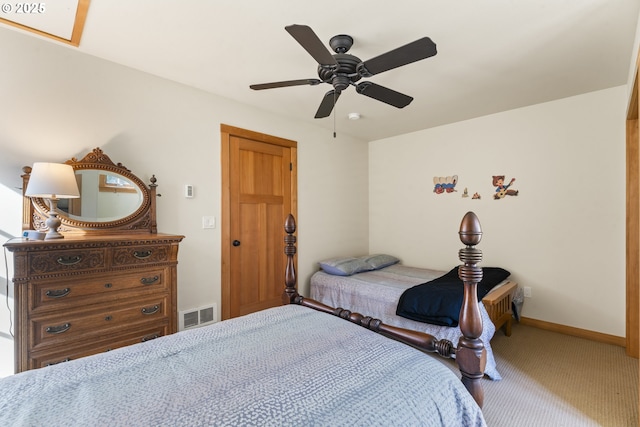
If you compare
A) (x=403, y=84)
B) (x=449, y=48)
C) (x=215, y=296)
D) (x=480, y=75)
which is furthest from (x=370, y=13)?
(x=215, y=296)

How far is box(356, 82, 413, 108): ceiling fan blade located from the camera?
1.97 m

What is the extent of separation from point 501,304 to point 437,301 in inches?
31.2

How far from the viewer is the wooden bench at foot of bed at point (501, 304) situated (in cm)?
247

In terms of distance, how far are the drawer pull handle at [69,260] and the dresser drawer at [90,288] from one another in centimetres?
10

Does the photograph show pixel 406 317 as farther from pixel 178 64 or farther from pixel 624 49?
pixel 178 64

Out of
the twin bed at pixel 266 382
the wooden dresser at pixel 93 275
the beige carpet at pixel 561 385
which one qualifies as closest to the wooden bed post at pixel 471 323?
the twin bed at pixel 266 382

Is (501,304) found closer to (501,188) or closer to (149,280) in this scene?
(501,188)

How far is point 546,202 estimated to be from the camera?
317 centimetres

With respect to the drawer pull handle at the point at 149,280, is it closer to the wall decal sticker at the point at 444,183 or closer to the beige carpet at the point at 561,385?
the beige carpet at the point at 561,385

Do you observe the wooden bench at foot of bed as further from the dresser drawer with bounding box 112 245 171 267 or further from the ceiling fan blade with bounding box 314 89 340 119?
the dresser drawer with bounding box 112 245 171 267

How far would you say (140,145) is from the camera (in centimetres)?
249

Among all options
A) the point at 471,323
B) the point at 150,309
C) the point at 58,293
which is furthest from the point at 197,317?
the point at 471,323

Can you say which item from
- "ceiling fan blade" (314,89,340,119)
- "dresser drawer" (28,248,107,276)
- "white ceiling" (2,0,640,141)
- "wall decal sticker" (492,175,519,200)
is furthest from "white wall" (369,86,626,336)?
"dresser drawer" (28,248,107,276)

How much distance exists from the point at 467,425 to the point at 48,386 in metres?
1.40
